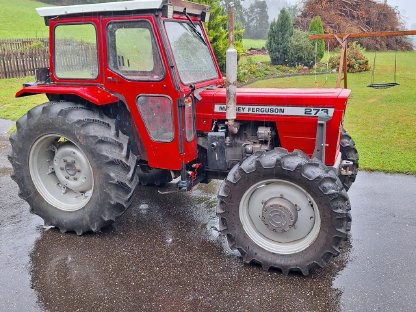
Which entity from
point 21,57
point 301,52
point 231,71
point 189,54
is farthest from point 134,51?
point 301,52

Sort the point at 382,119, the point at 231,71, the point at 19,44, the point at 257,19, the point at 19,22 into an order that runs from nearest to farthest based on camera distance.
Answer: the point at 231,71 → the point at 382,119 → the point at 19,44 → the point at 19,22 → the point at 257,19

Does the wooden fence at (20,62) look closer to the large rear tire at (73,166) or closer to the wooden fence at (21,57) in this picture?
the wooden fence at (21,57)

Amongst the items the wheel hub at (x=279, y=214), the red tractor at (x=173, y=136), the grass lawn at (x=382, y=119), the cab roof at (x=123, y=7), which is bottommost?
the grass lawn at (x=382, y=119)

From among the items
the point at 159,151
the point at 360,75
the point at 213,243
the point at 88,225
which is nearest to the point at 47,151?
the point at 88,225

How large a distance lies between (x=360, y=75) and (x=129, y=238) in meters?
15.8

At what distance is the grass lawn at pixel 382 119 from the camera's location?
22.2 feet

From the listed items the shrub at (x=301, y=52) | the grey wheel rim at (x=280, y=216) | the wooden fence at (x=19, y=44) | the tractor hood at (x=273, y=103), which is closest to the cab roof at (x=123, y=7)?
the tractor hood at (x=273, y=103)

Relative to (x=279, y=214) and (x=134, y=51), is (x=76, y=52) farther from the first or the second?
(x=279, y=214)

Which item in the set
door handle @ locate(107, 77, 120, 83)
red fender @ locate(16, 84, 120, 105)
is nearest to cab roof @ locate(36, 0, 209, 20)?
door handle @ locate(107, 77, 120, 83)

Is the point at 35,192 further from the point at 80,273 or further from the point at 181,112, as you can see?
the point at 181,112

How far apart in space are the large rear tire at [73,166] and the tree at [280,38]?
17.4 m

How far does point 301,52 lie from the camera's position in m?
19.9

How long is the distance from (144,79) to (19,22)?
118ft

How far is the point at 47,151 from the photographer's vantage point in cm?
463
